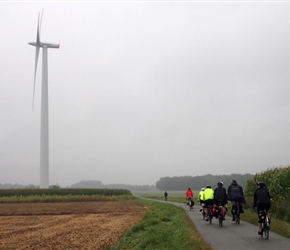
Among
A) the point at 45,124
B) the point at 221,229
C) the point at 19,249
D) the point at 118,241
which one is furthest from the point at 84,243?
the point at 45,124

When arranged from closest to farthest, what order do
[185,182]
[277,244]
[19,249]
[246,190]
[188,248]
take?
[188,248]
[277,244]
[19,249]
[246,190]
[185,182]

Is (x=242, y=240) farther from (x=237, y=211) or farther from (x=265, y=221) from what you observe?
(x=237, y=211)

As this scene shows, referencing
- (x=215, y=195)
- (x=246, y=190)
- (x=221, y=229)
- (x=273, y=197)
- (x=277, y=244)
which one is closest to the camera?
(x=277, y=244)

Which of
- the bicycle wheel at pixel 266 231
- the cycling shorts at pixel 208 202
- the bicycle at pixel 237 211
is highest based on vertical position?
the cycling shorts at pixel 208 202

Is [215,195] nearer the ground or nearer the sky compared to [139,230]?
nearer the sky

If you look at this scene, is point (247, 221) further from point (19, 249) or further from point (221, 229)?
point (19, 249)

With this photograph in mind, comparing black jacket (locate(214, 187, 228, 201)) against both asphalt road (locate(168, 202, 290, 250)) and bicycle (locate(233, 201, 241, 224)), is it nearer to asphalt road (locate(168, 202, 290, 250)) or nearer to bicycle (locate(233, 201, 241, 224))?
bicycle (locate(233, 201, 241, 224))

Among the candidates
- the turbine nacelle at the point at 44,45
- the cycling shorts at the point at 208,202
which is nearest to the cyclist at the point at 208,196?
the cycling shorts at the point at 208,202

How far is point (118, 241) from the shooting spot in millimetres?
16453

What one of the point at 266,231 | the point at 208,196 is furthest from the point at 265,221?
the point at 208,196

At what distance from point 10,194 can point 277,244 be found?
2569 inches

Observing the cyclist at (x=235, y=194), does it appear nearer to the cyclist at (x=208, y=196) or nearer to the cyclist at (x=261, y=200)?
the cyclist at (x=208, y=196)

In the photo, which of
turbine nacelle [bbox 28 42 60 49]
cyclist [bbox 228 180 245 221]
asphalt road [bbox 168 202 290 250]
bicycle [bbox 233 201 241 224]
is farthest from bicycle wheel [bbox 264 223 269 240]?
turbine nacelle [bbox 28 42 60 49]

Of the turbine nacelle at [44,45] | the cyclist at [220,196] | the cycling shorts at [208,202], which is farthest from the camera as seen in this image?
the turbine nacelle at [44,45]
